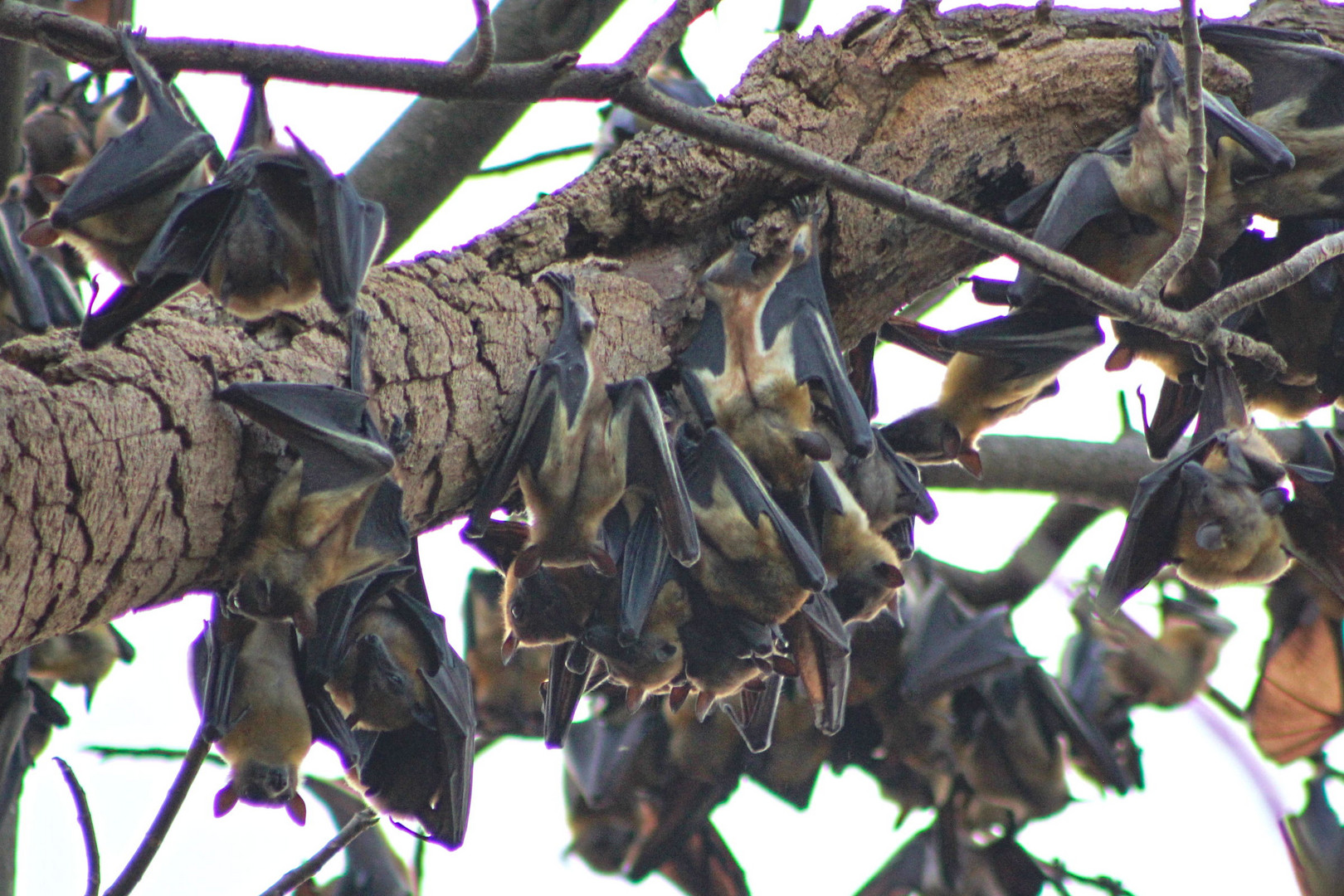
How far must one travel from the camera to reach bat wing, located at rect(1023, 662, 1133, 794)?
5910 mm

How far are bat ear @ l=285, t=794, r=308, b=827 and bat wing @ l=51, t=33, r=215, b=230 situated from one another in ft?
5.43

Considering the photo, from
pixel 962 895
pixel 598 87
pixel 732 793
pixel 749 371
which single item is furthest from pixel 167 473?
pixel 962 895

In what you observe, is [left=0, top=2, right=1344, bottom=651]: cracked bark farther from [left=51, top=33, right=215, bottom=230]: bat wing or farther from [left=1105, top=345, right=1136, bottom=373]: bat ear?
[left=1105, top=345, right=1136, bottom=373]: bat ear

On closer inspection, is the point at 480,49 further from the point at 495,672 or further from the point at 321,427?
the point at 495,672

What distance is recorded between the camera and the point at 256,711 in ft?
10.5

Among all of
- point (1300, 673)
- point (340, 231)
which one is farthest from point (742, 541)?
point (1300, 673)

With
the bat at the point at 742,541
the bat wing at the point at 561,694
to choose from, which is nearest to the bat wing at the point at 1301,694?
the bat at the point at 742,541

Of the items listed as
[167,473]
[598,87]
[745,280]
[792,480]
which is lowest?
[167,473]

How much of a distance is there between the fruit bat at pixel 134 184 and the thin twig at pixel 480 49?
727 millimetres

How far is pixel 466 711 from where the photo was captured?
3.32 meters

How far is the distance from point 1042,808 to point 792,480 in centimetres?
360

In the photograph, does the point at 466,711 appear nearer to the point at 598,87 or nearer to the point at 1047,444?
the point at 598,87

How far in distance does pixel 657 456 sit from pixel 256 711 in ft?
4.18

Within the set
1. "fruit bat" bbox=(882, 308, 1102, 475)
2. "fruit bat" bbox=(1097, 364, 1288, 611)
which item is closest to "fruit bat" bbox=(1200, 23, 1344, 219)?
"fruit bat" bbox=(1097, 364, 1288, 611)
